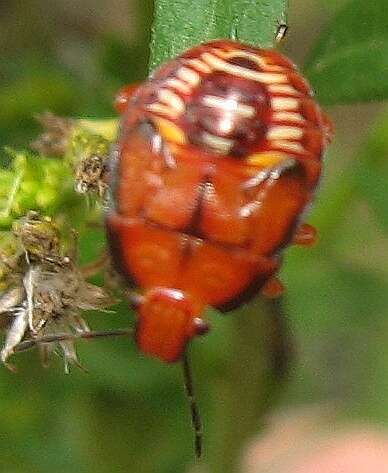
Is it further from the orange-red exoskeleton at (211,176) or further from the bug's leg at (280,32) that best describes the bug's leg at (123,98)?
the bug's leg at (280,32)

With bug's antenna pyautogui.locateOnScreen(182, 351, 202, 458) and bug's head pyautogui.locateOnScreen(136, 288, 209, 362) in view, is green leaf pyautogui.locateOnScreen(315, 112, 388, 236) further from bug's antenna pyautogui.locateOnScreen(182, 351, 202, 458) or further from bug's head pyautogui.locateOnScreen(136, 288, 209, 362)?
bug's head pyautogui.locateOnScreen(136, 288, 209, 362)

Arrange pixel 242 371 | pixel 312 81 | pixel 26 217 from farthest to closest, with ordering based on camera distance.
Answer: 1. pixel 242 371
2. pixel 312 81
3. pixel 26 217

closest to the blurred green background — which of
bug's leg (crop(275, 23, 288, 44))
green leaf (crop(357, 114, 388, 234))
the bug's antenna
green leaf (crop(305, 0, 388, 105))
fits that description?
green leaf (crop(357, 114, 388, 234))

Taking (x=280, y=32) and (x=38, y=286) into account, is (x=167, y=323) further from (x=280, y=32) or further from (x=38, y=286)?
(x=280, y=32)

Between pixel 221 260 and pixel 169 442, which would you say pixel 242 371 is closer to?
pixel 169 442

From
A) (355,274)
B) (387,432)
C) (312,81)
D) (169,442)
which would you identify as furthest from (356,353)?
(312,81)

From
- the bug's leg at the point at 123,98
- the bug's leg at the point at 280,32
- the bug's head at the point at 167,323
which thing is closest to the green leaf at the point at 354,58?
the bug's leg at the point at 280,32
